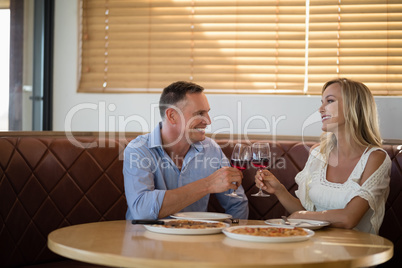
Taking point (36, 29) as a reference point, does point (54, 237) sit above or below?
below

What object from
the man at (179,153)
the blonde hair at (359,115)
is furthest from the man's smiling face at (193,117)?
the blonde hair at (359,115)

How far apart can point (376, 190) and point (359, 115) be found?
0.43 m

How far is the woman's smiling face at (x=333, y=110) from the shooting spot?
2.58 m

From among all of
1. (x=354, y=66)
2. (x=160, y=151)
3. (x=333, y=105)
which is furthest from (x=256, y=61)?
(x=160, y=151)

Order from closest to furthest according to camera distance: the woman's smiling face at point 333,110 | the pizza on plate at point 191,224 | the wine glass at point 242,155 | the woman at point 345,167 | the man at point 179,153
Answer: the pizza on plate at point 191,224
the wine glass at point 242,155
the woman at point 345,167
the man at point 179,153
the woman's smiling face at point 333,110

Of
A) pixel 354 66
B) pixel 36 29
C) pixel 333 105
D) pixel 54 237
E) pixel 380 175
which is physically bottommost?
pixel 54 237

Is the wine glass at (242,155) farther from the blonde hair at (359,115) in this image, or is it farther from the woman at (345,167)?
the blonde hair at (359,115)

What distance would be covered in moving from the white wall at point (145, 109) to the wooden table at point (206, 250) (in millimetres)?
1405

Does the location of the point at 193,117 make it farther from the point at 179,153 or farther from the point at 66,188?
the point at 66,188

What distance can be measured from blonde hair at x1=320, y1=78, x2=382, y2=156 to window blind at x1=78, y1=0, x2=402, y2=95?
0.60 metres

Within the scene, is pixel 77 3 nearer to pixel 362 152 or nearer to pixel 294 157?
pixel 294 157

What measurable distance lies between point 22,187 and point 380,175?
1782 millimetres

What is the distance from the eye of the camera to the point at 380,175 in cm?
237

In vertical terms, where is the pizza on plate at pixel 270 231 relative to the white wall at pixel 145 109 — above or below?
below
